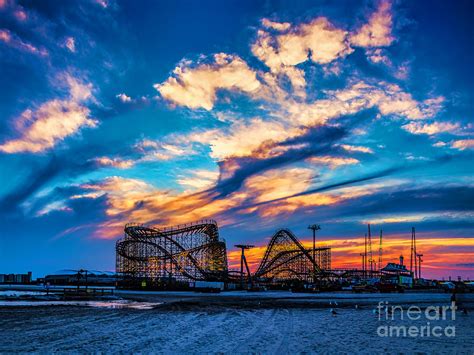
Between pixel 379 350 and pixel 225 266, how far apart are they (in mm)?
56943

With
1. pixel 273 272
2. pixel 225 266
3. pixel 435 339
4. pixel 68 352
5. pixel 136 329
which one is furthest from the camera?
pixel 273 272

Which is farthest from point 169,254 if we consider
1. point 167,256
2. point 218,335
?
point 218,335

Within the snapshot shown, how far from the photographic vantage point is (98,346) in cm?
1120

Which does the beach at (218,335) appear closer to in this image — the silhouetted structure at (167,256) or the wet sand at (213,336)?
the wet sand at (213,336)

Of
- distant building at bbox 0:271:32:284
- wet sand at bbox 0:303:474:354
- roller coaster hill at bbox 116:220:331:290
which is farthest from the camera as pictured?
distant building at bbox 0:271:32:284

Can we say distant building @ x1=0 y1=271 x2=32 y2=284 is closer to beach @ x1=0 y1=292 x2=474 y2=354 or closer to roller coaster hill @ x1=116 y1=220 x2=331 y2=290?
roller coaster hill @ x1=116 y1=220 x2=331 y2=290

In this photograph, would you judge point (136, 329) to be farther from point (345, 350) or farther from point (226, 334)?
point (345, 350)

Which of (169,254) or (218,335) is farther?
(169,254)

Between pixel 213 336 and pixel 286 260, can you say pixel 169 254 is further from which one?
pixel 213 336

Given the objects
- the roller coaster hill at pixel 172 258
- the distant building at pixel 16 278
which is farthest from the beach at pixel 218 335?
the distant building at pixel 16 278

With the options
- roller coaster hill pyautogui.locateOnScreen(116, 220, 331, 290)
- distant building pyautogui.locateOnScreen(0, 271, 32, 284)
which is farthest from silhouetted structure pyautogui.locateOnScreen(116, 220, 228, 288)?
distant building pyautogui.locateOnScreen(0, 271, 32, 284)

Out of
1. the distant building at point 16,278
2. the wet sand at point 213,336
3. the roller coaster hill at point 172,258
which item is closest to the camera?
the wet sand at point 213,336

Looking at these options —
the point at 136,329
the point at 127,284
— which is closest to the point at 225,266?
the point at 127,284

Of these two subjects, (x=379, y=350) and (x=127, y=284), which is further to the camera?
(x=127, y=284)
